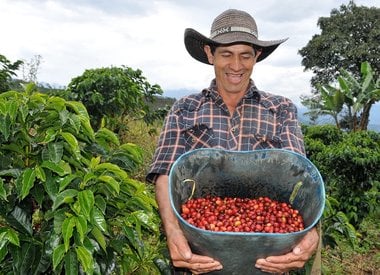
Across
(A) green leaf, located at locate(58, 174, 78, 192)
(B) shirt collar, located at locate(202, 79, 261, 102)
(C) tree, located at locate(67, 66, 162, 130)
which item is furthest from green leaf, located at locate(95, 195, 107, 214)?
(C) tree, located at locate(67, 66, 162, 130)

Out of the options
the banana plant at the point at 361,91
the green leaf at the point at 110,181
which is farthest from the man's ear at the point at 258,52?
the banana plant at the point at 361,91

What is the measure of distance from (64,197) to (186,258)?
443 millimetres

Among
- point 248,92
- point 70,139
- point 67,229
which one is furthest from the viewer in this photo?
point 248,92

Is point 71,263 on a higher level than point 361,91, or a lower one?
lower

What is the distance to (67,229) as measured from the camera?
1.47 meters

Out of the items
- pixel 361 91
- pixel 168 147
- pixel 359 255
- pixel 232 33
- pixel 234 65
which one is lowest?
pixel 359 255

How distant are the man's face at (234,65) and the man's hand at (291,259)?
0.70 m

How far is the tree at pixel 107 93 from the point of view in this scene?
608cm

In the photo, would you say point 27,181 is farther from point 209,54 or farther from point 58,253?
point 209,54

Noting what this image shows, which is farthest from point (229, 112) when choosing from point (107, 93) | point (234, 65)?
point (107, 93)

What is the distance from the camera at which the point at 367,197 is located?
18.4 ft

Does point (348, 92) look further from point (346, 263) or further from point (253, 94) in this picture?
point (253, 94)

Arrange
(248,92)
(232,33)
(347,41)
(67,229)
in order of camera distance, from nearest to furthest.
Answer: (67,229) < (232,33) < (248,92) < (347,41)

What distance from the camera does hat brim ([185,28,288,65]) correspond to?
193 centimetres
